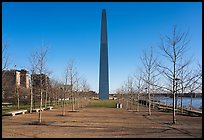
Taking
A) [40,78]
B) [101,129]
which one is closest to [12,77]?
[40,78]

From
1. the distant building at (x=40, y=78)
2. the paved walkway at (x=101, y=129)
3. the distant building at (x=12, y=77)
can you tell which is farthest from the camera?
the distant building at (x=12, y=77)

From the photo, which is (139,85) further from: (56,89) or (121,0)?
(121,0)

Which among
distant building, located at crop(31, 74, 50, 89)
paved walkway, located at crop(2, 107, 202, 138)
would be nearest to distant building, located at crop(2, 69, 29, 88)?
distant building, located at crop(31, 74, 50, 89)

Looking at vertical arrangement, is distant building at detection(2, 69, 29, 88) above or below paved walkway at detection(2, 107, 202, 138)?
above

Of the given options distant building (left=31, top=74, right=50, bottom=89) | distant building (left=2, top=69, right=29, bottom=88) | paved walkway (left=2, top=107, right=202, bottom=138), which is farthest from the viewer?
distant building (left=2, top=69, right=29, bottom=88)

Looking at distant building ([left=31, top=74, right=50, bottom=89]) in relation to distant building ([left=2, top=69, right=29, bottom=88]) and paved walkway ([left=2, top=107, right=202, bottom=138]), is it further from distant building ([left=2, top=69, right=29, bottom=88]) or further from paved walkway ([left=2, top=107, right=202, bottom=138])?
paved walkway ([left=2, top=107, right=202, bottom=138])

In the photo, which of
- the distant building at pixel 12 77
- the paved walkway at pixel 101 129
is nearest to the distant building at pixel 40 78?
the distant building at pixel 12 77

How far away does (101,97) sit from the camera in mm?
81250

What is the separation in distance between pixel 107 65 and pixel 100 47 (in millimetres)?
4674

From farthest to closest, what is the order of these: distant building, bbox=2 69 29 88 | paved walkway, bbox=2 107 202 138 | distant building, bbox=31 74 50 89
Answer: distant building, bbox=2 69 29 88 → distant building, bbox=31 74 50 89 → paved walkway, bbox=2 107 202 138

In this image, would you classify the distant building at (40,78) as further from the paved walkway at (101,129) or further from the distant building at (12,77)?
the paved walkway at (101,129)

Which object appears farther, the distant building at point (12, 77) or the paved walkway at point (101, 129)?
the distant building at point (12, 77)

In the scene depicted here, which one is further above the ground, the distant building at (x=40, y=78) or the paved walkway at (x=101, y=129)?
the distant building at (x=40, y=78)

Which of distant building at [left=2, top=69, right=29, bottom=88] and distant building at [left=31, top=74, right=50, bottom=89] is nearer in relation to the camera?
distant building at [left=31, top=74, right=50, bottom=89]
